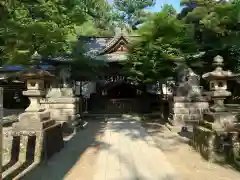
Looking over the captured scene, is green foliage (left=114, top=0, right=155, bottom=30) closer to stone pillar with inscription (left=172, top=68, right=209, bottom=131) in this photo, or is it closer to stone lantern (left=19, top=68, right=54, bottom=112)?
stone pillar with inscription (left=172, top=68, right=209, bottom=131)

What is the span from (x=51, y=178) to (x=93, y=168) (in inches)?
39.5

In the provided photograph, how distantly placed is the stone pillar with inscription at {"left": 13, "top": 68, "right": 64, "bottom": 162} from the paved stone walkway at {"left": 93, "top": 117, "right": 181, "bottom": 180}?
1.29m

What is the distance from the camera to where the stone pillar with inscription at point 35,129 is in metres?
6.63

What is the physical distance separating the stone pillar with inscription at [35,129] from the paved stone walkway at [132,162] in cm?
129

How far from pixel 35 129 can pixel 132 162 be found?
240cm

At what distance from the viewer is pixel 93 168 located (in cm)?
610

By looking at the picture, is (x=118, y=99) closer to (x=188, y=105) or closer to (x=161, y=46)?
(x=161, y=46)

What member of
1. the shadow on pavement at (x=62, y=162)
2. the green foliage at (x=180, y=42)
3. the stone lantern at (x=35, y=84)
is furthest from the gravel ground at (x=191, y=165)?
the green foliage at (x=180, y=42)

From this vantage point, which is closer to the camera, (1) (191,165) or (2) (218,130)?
(1) (191,165)

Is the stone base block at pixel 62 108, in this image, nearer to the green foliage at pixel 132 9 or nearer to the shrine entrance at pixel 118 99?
the shrine entrance at pixel 118 99

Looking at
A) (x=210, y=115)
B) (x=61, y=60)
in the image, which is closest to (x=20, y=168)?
(x=210, y=115)

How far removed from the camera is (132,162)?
663 centimetres

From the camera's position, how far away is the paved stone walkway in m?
5.53

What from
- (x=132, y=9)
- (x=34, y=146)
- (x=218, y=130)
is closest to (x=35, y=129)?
(x=34, y=146)
